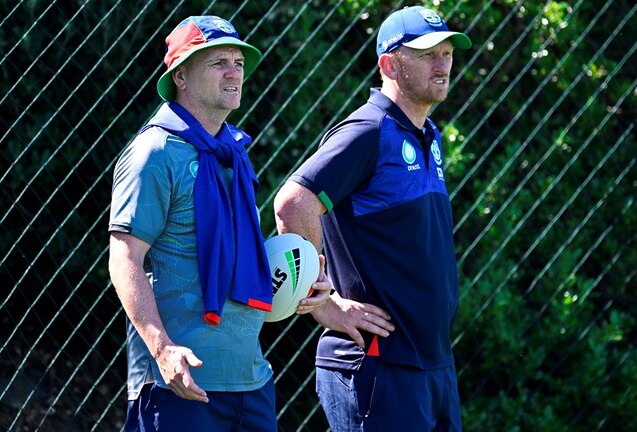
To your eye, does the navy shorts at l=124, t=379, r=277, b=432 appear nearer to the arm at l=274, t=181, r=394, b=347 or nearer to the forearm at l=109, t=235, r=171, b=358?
the forearm at l=109, t=235, r=171, b=358

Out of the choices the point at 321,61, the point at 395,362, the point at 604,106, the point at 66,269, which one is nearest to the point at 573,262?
the point at 604,106

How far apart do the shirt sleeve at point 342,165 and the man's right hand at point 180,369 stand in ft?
2.90

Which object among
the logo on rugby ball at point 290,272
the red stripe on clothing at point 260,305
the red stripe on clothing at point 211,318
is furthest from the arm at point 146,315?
the logo on rugby ball at point 290,272

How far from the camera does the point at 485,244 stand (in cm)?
554

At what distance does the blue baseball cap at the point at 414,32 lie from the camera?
3891mm

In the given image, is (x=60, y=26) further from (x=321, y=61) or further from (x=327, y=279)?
(x=327, y=279)

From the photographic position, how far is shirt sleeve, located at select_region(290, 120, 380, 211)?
3.67 metres

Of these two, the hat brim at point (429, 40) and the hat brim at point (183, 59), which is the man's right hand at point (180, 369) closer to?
the hat brim at point (183, 59)

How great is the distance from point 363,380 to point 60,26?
2.45 metres

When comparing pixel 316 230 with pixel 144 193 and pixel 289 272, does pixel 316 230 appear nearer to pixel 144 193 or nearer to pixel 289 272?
pixel 289 272

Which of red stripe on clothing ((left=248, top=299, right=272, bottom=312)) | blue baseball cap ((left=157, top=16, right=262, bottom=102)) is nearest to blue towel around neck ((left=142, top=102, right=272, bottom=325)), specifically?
red stripe on clothing ((left=248, top=299, right=272, bottom=312))

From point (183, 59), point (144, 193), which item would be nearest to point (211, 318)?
point (144, 193)

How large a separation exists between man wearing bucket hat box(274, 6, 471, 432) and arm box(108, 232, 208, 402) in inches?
30.4

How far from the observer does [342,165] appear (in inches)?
144
